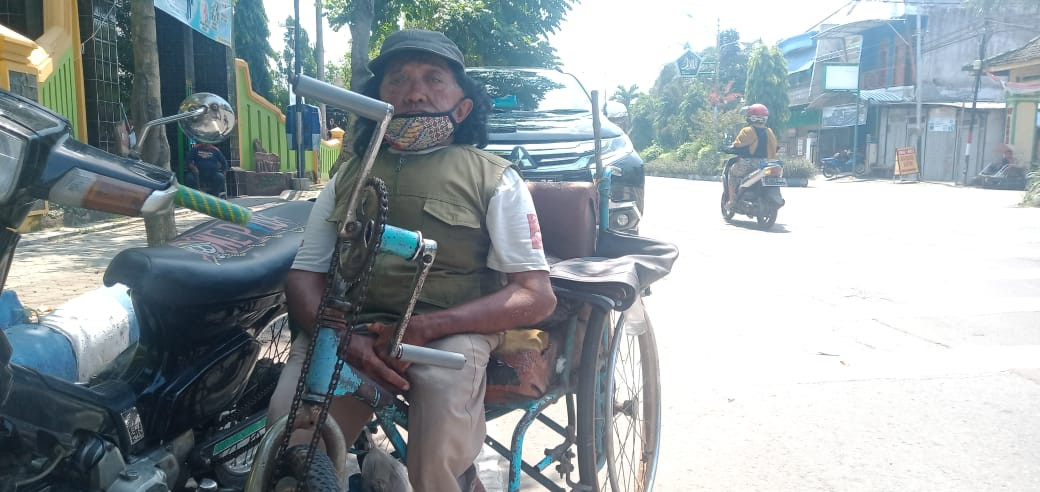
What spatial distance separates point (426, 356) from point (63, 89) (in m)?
9.69

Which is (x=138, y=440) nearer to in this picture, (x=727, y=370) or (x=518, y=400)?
(x=518, y=400)

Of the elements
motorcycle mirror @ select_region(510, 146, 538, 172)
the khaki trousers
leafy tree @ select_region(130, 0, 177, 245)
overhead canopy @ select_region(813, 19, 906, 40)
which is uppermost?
overhead canopy @ select_region(813, 19, 906, 40)

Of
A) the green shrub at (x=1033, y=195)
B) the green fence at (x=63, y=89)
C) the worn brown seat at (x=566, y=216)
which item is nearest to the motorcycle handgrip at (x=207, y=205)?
the worn brown seat at (x=566, y=216)

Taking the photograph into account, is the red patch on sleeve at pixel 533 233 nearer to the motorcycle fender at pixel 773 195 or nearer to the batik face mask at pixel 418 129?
the batik face mask at pixel 418 129

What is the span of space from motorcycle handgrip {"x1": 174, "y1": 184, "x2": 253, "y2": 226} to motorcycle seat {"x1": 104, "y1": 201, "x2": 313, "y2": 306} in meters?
0.21

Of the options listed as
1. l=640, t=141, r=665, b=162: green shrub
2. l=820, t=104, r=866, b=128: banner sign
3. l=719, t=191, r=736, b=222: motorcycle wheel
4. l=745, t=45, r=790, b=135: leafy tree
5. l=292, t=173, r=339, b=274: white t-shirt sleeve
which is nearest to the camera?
l=292, t=173, r=339, b=274: white t-shirt sleeve

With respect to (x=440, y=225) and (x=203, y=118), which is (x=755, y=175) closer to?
(x=440, y=225)

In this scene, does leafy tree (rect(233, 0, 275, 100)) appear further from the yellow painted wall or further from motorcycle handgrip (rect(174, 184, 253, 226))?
motorcycle handgrip (rect(174, 184, 253, 226))

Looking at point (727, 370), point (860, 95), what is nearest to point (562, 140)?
point (727, 370)

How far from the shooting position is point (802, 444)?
3576 mm

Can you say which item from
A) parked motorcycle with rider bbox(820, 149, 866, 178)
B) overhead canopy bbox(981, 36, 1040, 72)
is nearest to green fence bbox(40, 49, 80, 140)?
overhead canopy bbox(981, 36, 1040, 72)

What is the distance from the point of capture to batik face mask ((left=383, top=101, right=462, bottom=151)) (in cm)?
205

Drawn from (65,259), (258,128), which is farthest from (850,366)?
(258,128)

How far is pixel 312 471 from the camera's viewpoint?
1.46 m
